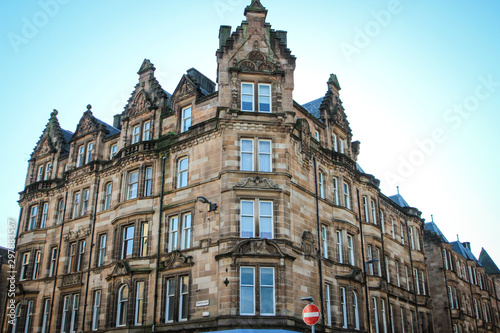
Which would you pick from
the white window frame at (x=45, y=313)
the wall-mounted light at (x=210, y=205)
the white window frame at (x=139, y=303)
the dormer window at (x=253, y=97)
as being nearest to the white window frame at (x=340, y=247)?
the wall-mounted light at (x=210, y=205)

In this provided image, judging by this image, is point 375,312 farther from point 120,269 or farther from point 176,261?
point 120,269

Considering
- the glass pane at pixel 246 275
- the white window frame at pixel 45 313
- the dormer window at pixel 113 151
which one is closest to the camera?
the glass pane at pixel 246 275

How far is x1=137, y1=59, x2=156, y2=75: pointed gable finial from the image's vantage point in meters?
36.0

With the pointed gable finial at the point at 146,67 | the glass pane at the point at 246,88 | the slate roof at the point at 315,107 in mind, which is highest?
the pointed gable finial at the point at 146,67

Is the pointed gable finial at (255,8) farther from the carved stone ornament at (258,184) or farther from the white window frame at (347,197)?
the white window frame at (347,197)

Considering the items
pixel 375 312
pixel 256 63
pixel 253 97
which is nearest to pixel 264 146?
pixel 253 97

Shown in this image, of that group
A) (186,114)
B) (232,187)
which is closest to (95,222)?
(186,114)

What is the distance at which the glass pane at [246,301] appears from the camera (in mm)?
25172

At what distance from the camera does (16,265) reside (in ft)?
124

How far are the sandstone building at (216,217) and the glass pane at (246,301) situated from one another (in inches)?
2.0

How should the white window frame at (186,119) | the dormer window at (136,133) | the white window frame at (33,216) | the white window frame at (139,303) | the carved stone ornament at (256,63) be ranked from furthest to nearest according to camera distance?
1. the white window frame at (33,216)
2. the dormer window at (136,133)
3. the white window frame at (186,119)
4. the carved stone ornament at (256,63)
5. the white window frame at (139,303)

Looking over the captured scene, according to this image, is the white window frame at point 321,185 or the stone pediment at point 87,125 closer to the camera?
the white window frame at point 321,185

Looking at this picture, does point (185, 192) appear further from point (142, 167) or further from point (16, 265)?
point (16, 265)

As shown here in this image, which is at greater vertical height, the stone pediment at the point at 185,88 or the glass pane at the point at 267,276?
the stone pediment at the point at 185,88
